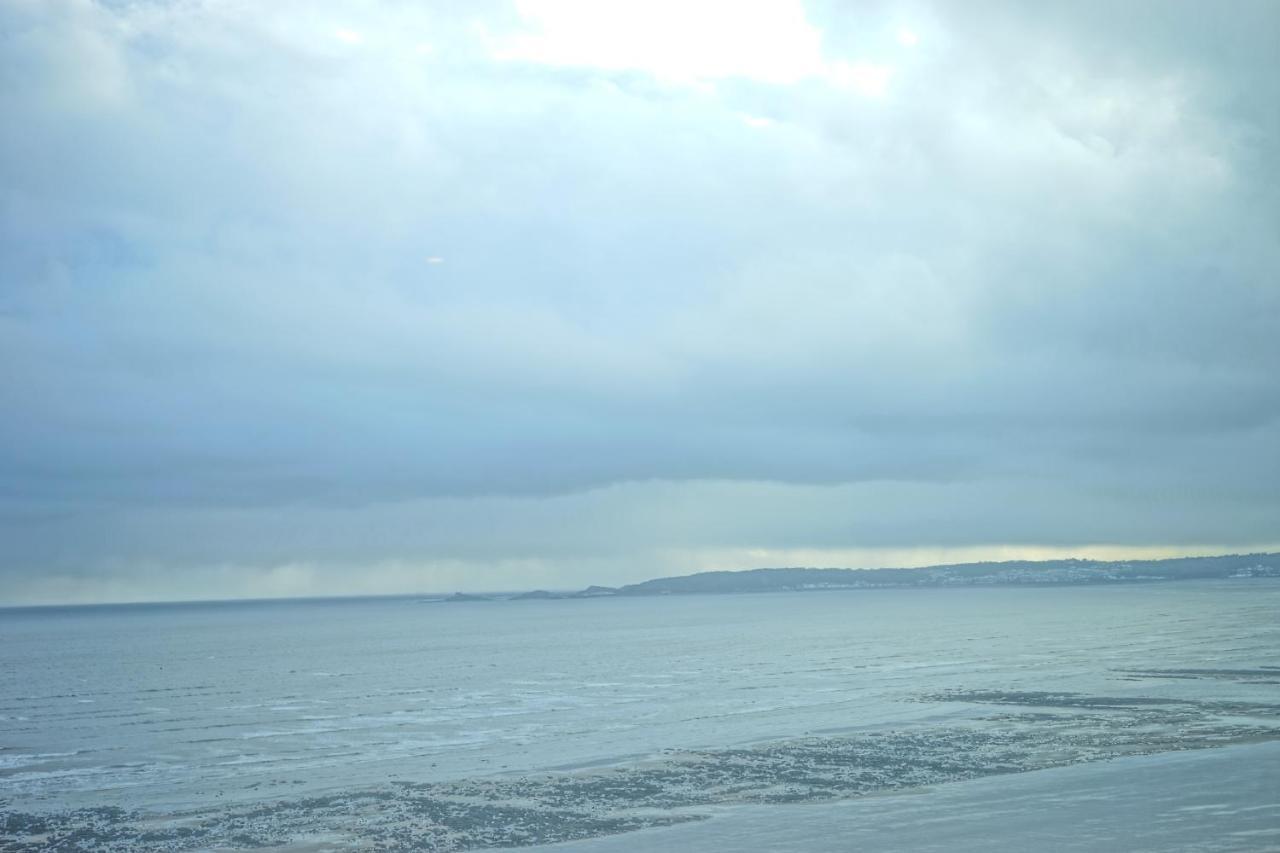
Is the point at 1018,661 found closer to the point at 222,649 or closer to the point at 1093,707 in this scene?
the point at 1093,707

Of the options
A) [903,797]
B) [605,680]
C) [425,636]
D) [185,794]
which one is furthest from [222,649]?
[903,797]

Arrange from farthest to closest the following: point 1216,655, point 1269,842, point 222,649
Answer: point 222,649
point 1216,655
point 1269,842

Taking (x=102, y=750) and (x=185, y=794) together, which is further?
(x=102, y=750)

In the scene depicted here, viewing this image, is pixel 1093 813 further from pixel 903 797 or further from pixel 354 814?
pixel 354 814

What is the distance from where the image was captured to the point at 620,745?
44562mm

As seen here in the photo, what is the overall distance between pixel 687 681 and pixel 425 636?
352 feet

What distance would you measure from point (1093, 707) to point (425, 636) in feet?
451

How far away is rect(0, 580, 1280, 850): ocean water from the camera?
1195 inches

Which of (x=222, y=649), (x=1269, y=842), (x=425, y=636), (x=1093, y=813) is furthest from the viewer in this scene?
(x=425, y=636)

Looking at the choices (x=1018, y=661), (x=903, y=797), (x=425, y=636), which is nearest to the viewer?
(x=903, y=797)

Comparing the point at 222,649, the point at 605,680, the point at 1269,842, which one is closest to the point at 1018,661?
the point at 605,680

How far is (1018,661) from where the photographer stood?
80.4 meters

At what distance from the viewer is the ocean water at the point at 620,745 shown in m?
30.4

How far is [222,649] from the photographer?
147 meters
